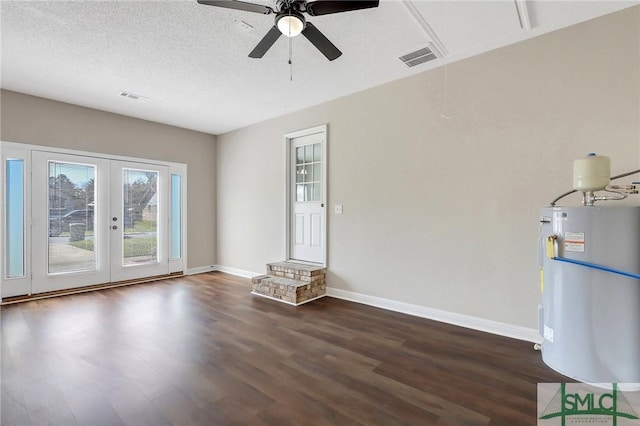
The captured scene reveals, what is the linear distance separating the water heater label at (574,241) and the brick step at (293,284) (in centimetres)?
293

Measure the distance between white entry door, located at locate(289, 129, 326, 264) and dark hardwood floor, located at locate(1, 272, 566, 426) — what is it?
125 centimetres

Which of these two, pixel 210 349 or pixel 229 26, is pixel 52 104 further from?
pixel 210 349

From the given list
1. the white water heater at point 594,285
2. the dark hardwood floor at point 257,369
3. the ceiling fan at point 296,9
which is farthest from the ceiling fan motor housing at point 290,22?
the dark hardwood floor at point 257,369

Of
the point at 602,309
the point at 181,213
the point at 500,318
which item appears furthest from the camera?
the point at 181,213

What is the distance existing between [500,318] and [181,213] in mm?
5629

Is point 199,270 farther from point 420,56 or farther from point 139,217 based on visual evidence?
point 420,56

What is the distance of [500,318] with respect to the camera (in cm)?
303

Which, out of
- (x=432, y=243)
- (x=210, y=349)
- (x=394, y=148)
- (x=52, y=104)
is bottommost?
(x=210, y=349)

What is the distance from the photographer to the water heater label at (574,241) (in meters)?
2.17

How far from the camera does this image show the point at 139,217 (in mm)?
5363

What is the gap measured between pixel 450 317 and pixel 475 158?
5.96 feet

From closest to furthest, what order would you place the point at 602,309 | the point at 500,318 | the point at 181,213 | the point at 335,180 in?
the point at 602,309, the point at 500,318, the point at 335,180, the point at 181,213

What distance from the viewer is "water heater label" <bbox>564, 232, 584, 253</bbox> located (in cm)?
217

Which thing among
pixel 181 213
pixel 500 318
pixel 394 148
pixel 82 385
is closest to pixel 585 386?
pixel 500 318
